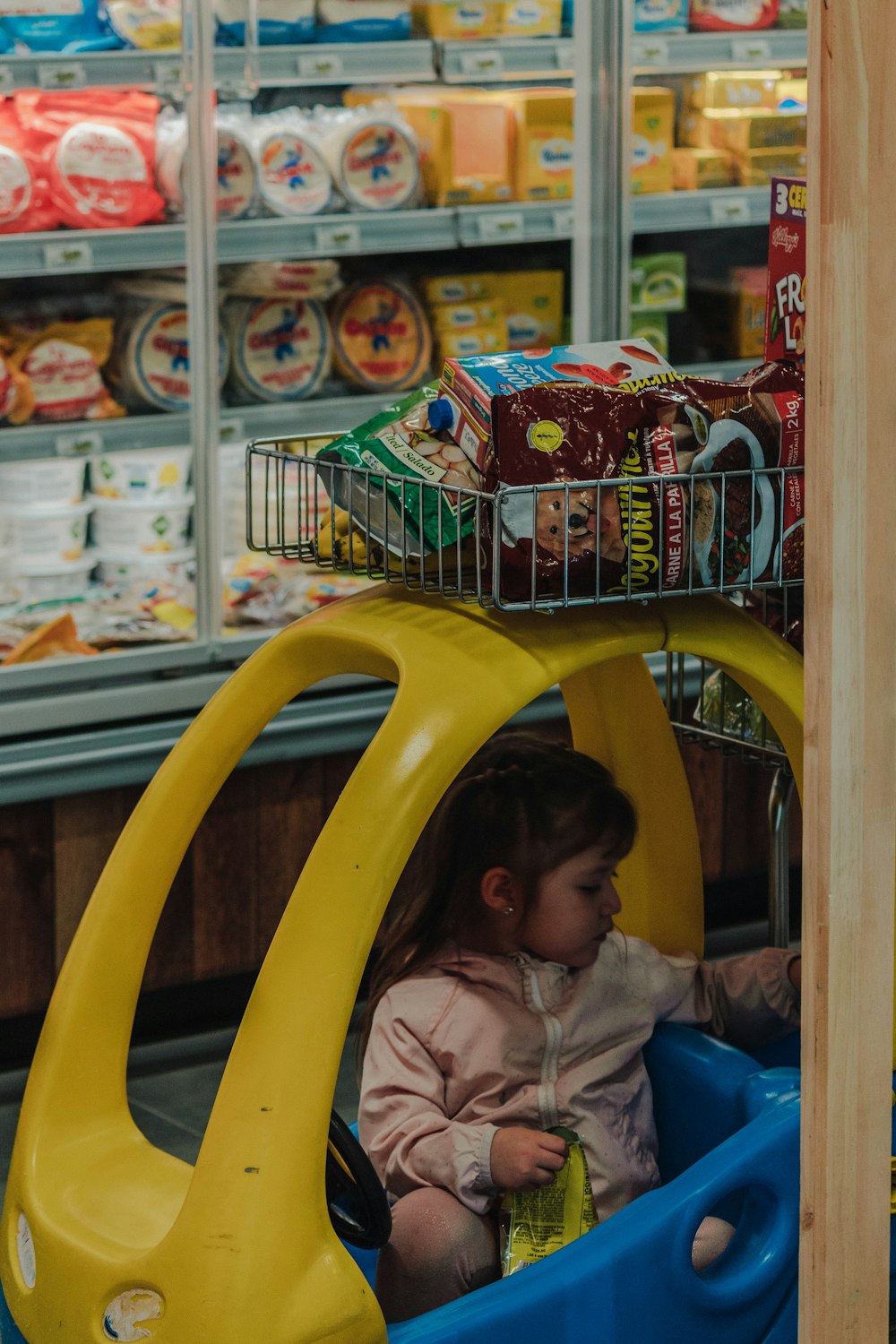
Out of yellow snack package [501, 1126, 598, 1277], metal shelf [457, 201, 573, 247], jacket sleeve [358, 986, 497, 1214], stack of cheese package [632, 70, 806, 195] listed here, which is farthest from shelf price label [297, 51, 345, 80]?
yellow snack package [501, 1126, 598, 1277]

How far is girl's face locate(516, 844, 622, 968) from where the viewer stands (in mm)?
1923

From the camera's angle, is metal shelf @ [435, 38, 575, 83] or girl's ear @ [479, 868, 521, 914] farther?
metal shelf @ [435, 38, 575, 83]

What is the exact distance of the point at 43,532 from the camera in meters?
3.18

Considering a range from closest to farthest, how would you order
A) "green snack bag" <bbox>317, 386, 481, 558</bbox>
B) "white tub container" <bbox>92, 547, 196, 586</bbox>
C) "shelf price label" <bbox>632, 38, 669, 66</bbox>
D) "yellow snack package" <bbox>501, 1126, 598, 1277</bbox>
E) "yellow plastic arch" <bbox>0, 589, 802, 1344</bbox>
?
"yellow plastic arch" <bbox>0, 589, 802, 1344</bbox>
"green snack bag" <bbox>317, 386, 481, 558</bbox>
"yellow snack package" <bbox>501, 1126, 598, 1277</bbox>
"white tub container" <bbox>92, 547, 196, 586</bbox>
"shelf price label" <bbox>632, 38, 669, 66</bbox>

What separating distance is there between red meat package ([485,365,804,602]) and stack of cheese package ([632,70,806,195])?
6.63 ft

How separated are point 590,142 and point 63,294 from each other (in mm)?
1020

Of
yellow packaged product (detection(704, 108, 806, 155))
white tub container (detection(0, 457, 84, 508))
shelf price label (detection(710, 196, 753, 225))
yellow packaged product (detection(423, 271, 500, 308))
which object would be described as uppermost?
yellow packaged product (detection(704, 108, 806, 155))

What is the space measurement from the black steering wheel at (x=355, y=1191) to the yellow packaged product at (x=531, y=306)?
2.24 metres

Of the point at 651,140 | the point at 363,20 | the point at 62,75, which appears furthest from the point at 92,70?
the point at 651,140

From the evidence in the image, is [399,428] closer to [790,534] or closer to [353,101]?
[790,534]

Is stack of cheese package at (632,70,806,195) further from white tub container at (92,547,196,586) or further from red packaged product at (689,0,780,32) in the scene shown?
white tub container at (92,547,196,586)

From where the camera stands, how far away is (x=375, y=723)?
309 centimetres

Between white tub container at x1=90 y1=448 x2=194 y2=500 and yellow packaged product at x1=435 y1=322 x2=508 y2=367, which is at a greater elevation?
yellow packaged product at x1=435 y1=322 x2=508 y2=367

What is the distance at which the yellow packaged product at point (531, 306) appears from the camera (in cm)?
359
